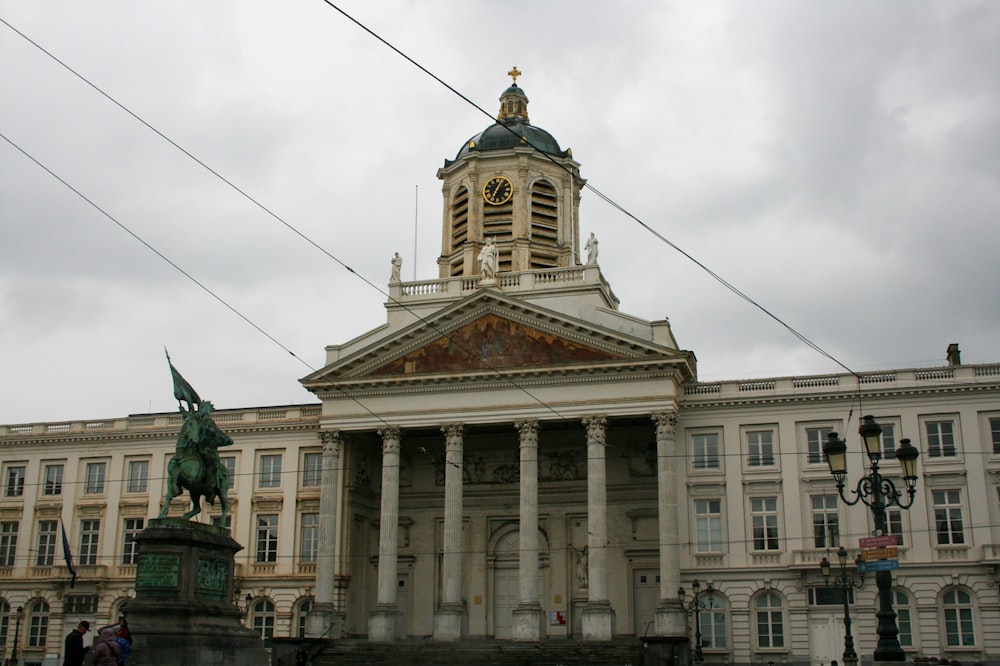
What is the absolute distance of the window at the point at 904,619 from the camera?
4766cm

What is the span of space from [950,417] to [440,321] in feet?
74.3

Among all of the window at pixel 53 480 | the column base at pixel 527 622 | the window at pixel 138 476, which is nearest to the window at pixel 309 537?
the window at pixel 138 476

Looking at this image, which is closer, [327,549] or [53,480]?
[327,549]

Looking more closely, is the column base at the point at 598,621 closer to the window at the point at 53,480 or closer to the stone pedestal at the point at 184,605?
the stone pedestal at the point at 184,605

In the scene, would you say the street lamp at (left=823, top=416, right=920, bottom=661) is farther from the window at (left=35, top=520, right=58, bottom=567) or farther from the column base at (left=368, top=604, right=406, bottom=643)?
the window at (left=35, top=520, right=58, bottom=567)

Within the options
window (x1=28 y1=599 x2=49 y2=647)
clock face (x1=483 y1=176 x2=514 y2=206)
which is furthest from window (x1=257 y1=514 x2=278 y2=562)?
clock face (x1=483 y1=176 x2=514 y2=206)

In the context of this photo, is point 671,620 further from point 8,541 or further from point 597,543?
point 8,541

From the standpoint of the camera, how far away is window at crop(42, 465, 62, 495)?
2392 inches

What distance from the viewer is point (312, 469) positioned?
188 feet

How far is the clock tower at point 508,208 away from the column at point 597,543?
13.1 m

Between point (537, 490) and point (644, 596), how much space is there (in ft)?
23.1

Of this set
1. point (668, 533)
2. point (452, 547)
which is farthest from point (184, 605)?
point (668, 533)

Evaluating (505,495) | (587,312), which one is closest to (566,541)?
(505,495)

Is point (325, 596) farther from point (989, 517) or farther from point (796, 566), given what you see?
point (989, 517)
